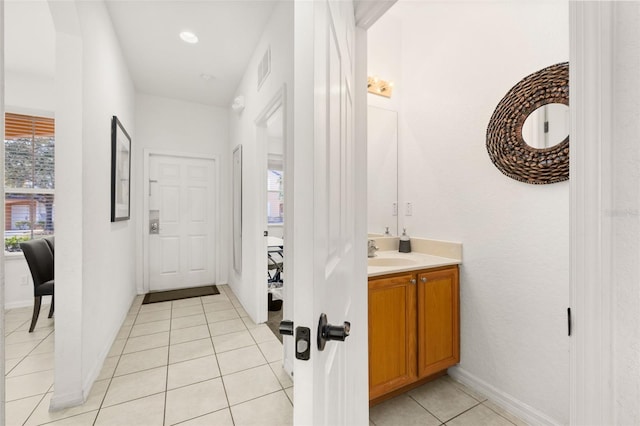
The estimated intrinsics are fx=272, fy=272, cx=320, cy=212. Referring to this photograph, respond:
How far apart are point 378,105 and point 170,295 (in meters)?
3.61

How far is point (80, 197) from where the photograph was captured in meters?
1.66

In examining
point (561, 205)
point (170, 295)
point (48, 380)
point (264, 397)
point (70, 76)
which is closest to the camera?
point (561, 205)

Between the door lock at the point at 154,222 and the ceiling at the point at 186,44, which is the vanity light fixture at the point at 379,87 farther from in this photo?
the door lock at the point at 154,222

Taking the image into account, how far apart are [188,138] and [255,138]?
1.82m

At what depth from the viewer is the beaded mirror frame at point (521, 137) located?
1.42 meters

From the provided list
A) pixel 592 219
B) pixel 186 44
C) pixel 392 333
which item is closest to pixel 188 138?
pixel 186 44

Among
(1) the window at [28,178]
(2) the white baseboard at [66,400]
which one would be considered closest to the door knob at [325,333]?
(2) the white baseboard at [66,400]

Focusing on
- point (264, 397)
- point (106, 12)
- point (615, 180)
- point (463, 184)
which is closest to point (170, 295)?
point (264, 397)

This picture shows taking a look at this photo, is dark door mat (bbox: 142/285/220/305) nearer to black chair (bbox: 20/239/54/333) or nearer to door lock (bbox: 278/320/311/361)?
black chair (bbox: 20/239/54/333)

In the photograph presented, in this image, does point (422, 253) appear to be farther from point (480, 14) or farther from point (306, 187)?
point (306, 187)

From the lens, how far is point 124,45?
2771 millimetres

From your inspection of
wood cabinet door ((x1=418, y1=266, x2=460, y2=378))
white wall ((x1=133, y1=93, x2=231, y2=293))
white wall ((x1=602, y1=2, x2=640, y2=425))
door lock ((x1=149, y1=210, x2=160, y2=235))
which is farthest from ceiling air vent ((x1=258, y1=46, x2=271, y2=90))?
door lock ((x1=149, y1=210, x2=160, y2=235))

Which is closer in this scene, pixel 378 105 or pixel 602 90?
pixel 602 90

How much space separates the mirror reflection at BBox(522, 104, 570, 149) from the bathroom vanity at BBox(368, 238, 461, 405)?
0.80 m
